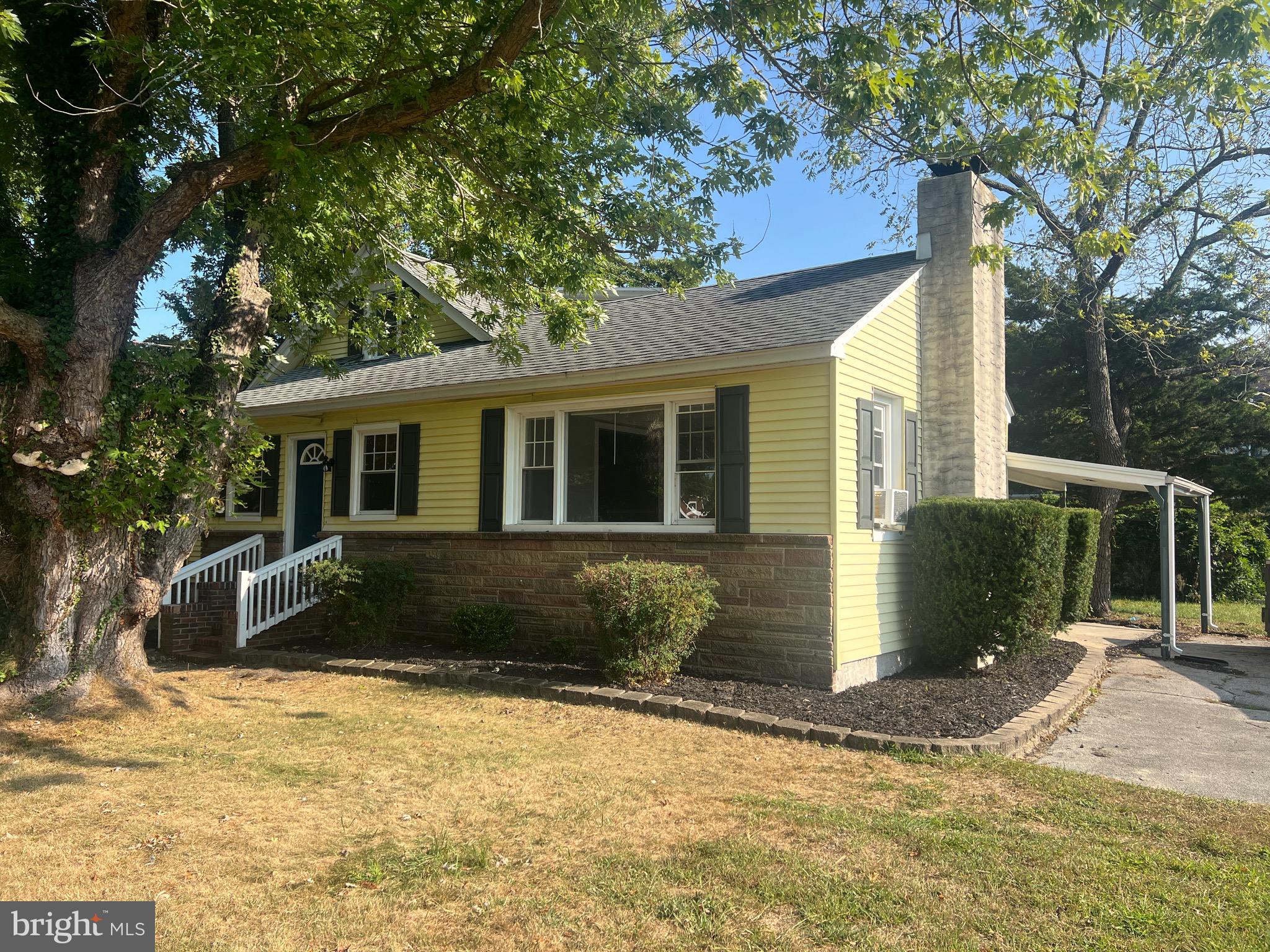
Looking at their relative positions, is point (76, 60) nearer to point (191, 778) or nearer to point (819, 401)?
point (191, 778)

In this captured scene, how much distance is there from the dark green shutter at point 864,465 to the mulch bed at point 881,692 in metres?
1.77

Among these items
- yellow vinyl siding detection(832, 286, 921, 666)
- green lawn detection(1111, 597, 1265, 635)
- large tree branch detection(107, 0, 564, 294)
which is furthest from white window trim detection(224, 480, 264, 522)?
green lawn detection(1111, 597, 1265, 635)

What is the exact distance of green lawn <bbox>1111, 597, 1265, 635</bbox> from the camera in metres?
15.4

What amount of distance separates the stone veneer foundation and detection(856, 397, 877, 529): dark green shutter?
85 cm

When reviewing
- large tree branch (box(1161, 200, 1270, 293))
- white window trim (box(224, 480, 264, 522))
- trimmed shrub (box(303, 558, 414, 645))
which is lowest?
trimmed shrub (box(303, 558, 414, 645))

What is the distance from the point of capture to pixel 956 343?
412 inches

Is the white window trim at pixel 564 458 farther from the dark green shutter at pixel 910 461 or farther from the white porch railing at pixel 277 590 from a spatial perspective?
the white porch railing at pixel 277 590

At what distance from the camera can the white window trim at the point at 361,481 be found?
475 inches

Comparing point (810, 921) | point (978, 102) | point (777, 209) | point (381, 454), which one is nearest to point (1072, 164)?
point (978, 102)

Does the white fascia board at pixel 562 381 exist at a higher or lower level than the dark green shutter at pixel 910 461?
higher

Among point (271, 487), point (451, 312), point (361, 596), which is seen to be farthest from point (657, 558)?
point (271, 487)

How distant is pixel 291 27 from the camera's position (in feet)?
20.8

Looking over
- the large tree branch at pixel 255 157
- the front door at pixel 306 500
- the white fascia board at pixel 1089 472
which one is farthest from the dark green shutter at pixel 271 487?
the white fascia board at pixel 1089 472

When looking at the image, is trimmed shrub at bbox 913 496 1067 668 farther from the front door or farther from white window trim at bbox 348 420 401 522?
the front door
